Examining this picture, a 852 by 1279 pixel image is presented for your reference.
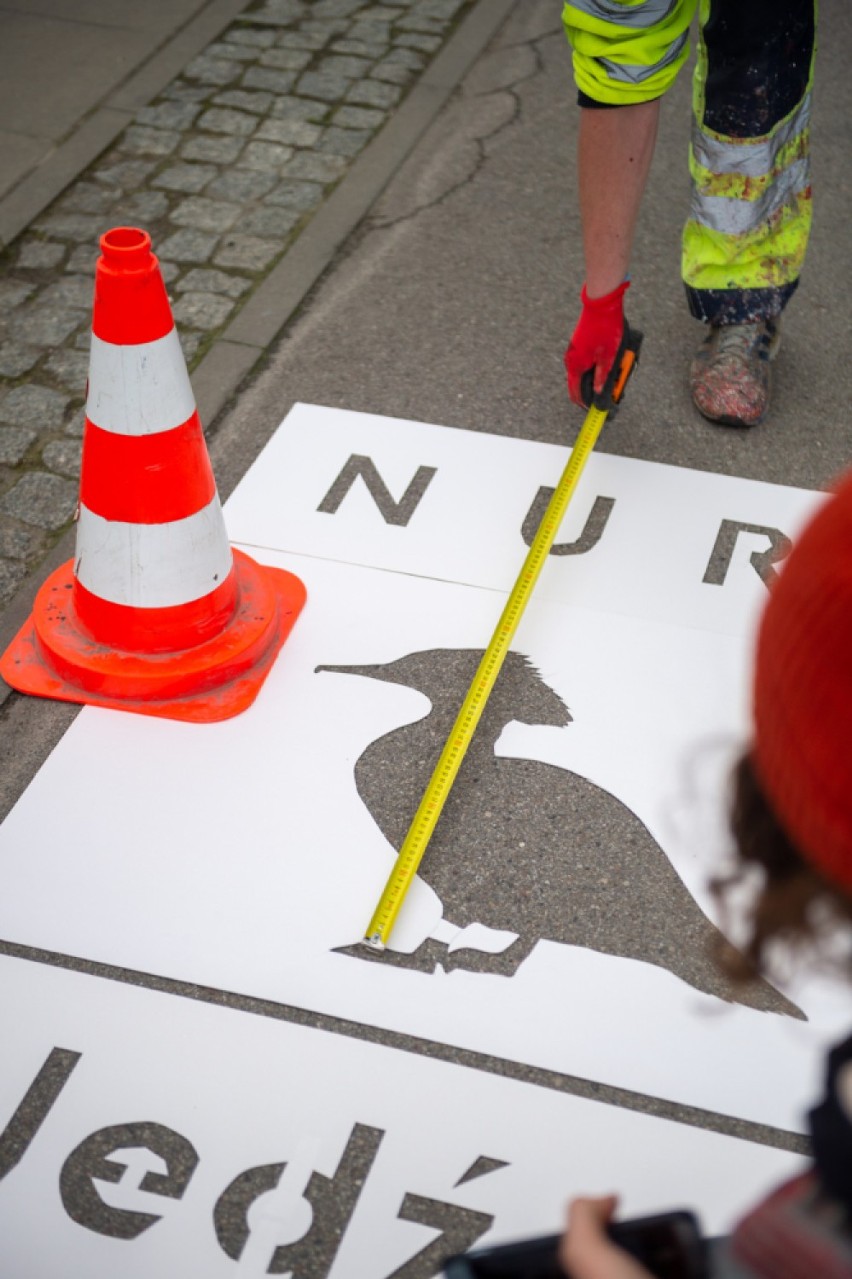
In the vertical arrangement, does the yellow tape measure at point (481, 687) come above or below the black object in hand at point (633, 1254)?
below

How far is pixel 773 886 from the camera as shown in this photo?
1.16 meters

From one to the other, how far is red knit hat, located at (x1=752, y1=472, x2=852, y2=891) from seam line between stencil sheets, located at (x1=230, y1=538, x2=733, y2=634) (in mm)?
1960

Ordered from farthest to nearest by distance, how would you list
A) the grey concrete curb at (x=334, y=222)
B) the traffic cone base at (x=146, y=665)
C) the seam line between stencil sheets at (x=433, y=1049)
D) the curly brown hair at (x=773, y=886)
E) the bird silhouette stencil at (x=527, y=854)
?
the grey concrete curb at (x=334, y=222)
the traffic cone base at (x=146, y=665)
the bird silhouette stencil at (x=527, y=854)
the seam line between stencil sheets at (x=433, y=1049)
the curly brown hair at (x=773, y=886)

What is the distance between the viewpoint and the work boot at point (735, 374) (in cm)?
358

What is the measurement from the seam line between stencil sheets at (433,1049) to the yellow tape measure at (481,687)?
17 centimetres

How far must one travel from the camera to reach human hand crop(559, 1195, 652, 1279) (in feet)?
4.30

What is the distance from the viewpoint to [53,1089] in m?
2.14

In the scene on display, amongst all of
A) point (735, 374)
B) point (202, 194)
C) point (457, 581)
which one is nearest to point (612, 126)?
point (735, 374)

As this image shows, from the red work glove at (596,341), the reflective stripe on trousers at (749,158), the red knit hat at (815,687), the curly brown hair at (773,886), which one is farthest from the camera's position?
the red work glove at (596,341)

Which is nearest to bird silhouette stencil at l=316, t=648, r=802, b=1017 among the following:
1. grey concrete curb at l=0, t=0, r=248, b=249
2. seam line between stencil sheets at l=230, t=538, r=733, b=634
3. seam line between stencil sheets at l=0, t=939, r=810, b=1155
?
seam line between stencil sheets at l=0, t=939, r=810, b=1155

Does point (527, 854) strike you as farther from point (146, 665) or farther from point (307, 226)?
point (307, 226)

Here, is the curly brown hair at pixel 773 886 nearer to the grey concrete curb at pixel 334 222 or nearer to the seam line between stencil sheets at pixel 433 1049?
the seam line between stencil sheets at pixel 433 1049

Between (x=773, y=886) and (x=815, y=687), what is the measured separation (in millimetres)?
237

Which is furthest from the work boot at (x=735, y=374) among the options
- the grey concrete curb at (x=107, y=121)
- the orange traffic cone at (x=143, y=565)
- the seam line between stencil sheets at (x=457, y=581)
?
the grey concrete curb at (x=107, y=121)
